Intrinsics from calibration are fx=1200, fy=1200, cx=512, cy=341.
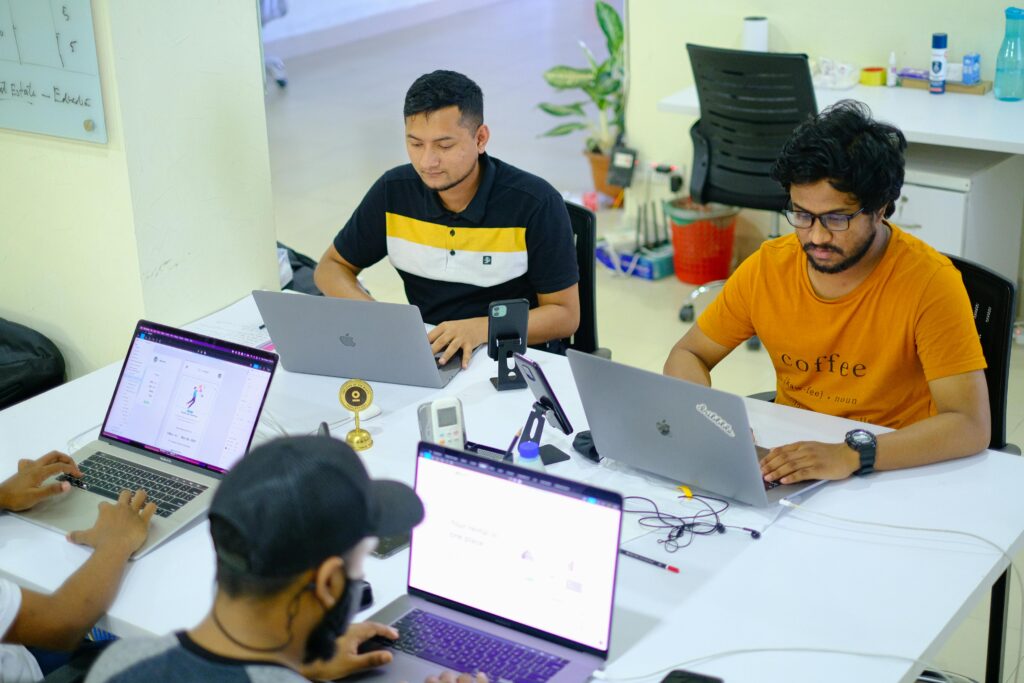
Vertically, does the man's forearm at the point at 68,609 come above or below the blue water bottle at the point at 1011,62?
below

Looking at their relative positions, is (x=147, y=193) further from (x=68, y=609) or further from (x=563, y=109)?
(x=563, y=109)

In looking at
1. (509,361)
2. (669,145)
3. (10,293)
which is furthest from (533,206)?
(669,145)

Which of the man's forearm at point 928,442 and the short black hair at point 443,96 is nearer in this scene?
the man's forearm at point 928,442

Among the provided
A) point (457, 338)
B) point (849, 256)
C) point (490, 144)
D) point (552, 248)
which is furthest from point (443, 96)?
point (490, 144)

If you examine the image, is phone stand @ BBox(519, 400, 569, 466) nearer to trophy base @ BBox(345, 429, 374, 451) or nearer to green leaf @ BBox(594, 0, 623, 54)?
trophy base @ BBox(345, 429, 374, 451)

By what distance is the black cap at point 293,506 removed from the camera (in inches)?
52.3

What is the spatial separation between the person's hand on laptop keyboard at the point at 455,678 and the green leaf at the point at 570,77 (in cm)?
405

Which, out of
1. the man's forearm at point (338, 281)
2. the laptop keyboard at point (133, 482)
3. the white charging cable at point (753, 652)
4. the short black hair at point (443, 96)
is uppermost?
the short black hair at point (443, 96)

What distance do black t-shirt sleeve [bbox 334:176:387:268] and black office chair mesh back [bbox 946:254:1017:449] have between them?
139cm

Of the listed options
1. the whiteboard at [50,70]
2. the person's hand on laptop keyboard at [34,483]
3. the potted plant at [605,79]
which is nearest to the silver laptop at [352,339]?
the person's hand on laptop keyboard at [34,483]

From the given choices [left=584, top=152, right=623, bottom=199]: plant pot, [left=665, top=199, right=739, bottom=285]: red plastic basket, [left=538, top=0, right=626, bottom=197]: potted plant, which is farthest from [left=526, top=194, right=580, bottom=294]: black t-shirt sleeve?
[left=584, top=152, right=623, bottom=199]: plant pot

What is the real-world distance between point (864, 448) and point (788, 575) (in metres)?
0.36

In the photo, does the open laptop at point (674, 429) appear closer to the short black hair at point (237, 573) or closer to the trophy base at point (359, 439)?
the trophy base at point (359, 439)

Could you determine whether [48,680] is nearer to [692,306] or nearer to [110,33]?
[110,33]
